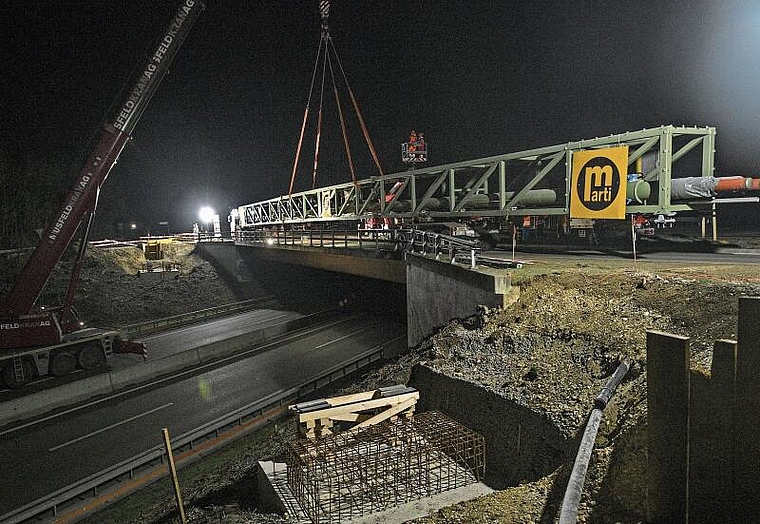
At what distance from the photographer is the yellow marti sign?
1167cm

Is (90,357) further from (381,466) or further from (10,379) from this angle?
(381,466)

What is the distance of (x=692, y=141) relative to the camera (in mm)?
11805

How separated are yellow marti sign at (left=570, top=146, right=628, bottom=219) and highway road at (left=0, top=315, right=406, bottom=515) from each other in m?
13.0

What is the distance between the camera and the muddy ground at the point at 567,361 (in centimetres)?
616

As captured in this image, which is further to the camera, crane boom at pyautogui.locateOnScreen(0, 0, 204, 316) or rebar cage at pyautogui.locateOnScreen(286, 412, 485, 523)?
crane boom at pyautogui.locateOnScreen(0, 0, 204, 316)

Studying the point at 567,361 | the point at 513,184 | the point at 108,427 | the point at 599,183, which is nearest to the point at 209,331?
the point at 108,427

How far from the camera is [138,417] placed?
1656 cm

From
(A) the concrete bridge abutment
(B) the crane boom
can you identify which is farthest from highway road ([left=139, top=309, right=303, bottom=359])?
(B) the crane boom

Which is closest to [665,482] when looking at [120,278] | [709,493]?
[709,493]

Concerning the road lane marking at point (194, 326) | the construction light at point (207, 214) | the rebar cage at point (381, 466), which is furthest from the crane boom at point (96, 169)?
the construction light at point (207, 214)

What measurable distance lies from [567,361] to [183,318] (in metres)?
27.5

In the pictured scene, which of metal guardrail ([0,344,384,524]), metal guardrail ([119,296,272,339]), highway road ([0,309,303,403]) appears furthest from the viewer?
metal guardrail ([119,296,272,339])

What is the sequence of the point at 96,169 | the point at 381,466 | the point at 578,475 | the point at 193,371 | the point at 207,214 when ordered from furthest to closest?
the point at 207,214 < the point at 193,371 < the point at 96,169 < the point at 381,466 < the point at 578,475

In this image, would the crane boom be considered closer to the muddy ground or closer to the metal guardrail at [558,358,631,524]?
the muddy ground
